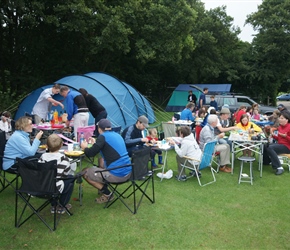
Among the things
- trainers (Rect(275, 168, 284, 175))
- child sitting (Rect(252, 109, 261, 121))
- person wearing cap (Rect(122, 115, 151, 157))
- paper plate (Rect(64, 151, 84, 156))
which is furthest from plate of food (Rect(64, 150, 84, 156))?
child sitting (Rect(252, 109, 261, 121))

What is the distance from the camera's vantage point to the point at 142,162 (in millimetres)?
4668

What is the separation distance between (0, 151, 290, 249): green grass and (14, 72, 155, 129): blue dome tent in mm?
5018

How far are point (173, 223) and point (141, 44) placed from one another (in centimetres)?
1412

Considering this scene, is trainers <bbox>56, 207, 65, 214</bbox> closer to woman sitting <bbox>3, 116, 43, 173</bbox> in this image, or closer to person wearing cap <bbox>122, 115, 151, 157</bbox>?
woman sitting <bbox>3, 116, 43, 173</bbox>

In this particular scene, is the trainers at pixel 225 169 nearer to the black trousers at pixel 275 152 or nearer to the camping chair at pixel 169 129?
the black trousers at pixel 275 152

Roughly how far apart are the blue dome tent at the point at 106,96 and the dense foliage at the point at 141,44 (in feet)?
13.6

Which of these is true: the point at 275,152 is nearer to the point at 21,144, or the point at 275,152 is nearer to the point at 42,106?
the point at 21,144

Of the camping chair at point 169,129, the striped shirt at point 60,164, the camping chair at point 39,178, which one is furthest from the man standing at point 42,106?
the camping chair at point 39,178

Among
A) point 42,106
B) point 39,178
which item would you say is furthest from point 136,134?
point 42,106

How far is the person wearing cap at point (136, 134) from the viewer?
20.0ft

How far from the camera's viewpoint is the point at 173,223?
4.41 meters

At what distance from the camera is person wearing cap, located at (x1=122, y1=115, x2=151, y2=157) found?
20.0 ft

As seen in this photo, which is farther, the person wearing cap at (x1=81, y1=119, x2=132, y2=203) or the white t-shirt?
the white t-shirt

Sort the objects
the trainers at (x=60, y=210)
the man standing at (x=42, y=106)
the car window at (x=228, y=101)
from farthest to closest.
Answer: the car window at (x=228, y=101), the man standing at (x=42, y=106), the trainers at (x=60, y=210)
